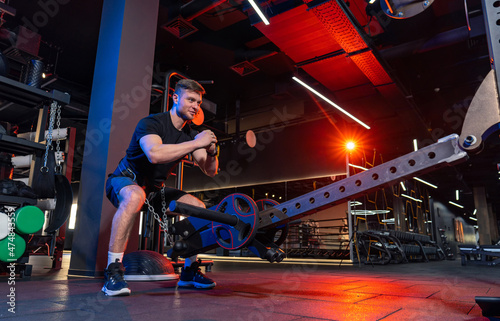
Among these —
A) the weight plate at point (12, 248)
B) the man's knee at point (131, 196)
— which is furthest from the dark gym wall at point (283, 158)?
the weight plate at point (12, 248)

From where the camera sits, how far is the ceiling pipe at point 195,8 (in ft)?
14.7

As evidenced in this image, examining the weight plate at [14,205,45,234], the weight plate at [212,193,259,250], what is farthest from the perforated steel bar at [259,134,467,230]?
the weight plate at [14,205,45,234]

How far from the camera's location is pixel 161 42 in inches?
241

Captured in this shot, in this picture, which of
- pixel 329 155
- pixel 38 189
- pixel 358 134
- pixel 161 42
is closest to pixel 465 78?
pixel 358 134

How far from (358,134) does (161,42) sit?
5.24m

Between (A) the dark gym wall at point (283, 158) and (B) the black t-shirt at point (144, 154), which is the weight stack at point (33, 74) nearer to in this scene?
(B) the black t-shirt at point (144, 154)

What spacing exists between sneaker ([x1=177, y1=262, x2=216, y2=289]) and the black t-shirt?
1.97ft

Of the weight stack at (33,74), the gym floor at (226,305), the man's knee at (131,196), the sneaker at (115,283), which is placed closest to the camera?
the gym floor at (226,305)

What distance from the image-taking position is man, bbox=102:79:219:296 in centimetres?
186

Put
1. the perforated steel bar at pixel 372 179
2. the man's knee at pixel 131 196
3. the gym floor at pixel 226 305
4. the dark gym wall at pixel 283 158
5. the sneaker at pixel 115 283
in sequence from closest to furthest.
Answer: the gym floor at pixel 226 305, the perforated steel bar at pixel 372 179, the sneaker at pixel 115 283, the man's knee at pixel 131 196, the dark gym wall at pixel 283 158


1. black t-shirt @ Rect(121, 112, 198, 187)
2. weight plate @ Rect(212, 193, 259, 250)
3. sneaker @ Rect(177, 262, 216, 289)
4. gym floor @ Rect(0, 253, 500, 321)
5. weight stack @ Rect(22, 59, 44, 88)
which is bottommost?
gym floor @ Rect(0, 253, 500, 321)

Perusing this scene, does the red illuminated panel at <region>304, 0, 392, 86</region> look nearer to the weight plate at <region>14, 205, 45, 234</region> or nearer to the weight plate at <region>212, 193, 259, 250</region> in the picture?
the weight plate at <region>212, 193, 259, 250</region>

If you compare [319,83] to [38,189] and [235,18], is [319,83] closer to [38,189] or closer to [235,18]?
[235,18]

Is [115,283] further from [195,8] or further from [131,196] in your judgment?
[195,8]
